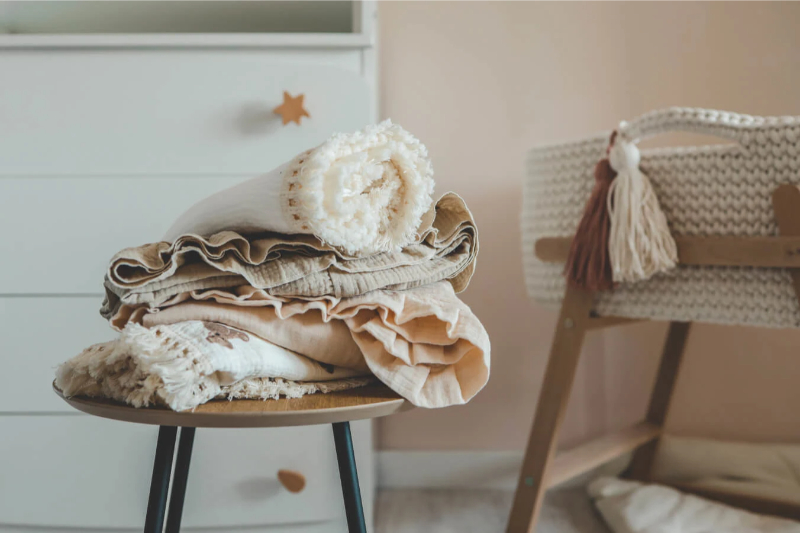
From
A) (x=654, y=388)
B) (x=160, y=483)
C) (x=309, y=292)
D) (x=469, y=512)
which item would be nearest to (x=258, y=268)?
(x=309, y=292)

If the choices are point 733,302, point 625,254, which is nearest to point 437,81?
point 625,254

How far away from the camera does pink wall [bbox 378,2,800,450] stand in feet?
4.19

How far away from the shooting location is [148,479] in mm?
942

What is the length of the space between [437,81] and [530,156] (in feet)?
1.14

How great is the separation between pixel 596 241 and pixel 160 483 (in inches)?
25.6

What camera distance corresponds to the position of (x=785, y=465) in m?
1.21

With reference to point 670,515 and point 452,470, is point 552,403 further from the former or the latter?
point 452,470

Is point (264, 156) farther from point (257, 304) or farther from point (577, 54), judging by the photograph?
point (577, 54)

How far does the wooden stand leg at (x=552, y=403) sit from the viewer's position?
0.96 meters

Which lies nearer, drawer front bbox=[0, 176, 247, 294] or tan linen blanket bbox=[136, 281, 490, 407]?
tan linen blanket bbox=[136, 281, 490, 407]

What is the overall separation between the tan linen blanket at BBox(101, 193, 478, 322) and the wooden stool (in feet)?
0.27

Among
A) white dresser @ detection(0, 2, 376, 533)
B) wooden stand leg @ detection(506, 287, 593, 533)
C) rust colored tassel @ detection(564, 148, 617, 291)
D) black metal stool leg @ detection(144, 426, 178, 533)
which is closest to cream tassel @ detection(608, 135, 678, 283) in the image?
rust colored tassel @ detection(564, 148, 617, 291)

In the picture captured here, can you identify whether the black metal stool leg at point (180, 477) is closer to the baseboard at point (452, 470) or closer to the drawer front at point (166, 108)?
the drawer front at point (166, 108)

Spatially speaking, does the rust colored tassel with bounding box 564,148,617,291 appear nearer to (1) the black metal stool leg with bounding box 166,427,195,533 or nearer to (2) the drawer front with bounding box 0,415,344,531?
(2) the drawer front with bounding box 0,415,344,531
